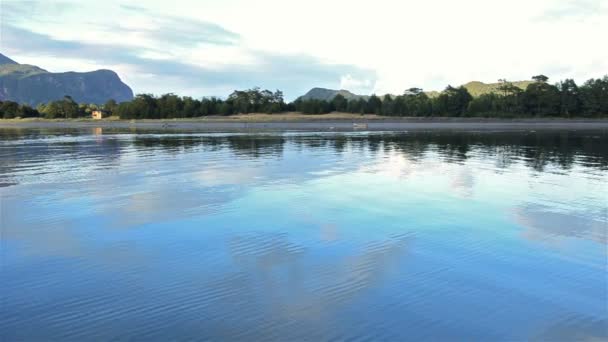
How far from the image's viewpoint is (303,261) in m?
9.80

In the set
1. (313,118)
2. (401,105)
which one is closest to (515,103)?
(401,105)

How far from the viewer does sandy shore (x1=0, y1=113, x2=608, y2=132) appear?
102 metres

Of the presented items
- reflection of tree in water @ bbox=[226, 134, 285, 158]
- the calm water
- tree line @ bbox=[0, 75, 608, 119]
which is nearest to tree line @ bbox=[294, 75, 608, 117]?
tree line @ bbox=[0, 75, 608, 119]

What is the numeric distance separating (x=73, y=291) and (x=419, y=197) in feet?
39.7

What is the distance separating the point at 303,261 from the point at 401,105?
140071mm

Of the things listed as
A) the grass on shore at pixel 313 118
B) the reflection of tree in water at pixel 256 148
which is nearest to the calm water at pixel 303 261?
the reflection of tree in water at pixel 256 148

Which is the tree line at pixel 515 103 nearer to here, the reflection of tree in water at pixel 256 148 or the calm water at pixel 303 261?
the reflection of tree in water at pixel 256 148

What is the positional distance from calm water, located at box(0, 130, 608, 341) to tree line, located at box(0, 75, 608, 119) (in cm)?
12236

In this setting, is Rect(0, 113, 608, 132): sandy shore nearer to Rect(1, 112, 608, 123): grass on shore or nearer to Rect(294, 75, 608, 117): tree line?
Rect(1, 112, 608, 123): grass on shore

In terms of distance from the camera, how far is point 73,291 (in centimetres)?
812

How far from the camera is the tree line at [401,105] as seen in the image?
12825cm

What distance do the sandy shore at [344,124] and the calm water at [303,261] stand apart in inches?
3144

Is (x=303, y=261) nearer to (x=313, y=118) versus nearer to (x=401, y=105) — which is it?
(x=313, y=118)

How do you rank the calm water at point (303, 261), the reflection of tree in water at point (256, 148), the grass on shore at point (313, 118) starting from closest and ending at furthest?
the calm water at point (303, 261) → the reflection of tree in water at point (256, 148) → the grass on shore at point (313, 118)
